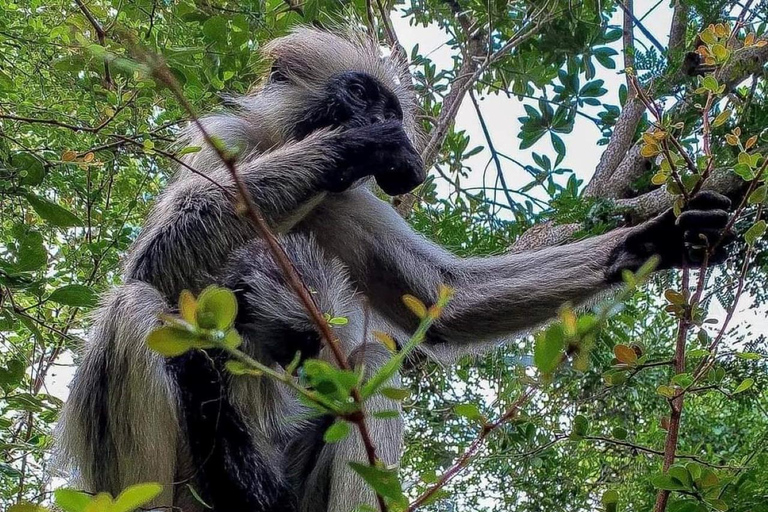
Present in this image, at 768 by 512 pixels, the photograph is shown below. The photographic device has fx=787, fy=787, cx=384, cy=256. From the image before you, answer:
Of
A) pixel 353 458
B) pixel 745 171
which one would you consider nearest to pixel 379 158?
pixel 353 458

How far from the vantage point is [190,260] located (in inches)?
105

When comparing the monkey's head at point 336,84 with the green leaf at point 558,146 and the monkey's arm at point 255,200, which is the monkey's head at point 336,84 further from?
the green leaf at point 558,146

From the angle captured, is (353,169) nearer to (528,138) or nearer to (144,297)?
(144,297)

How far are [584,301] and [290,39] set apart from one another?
1.98 metres

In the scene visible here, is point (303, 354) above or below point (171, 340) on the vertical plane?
above

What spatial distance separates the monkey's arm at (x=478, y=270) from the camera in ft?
9.05

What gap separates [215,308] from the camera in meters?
0.76

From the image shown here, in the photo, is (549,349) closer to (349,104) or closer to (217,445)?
(217,445)

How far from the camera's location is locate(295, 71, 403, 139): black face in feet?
11.0

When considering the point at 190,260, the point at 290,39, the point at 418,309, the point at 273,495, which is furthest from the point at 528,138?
the point at 418,309

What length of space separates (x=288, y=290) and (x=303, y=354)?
0.70ft

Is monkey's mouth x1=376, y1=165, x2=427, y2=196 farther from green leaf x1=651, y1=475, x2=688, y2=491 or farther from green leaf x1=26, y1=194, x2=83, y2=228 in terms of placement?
green leaf x1=651, y1=475, x2=688, y2=491

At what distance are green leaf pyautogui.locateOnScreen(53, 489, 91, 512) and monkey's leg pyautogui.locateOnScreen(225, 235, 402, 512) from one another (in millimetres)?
1747

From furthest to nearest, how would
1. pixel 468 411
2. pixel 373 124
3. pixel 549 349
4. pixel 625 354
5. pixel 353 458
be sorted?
pixel 373 124 < pixel 353 458 < pixel 625 354 < pixel 468 411 < pixel 549 349
